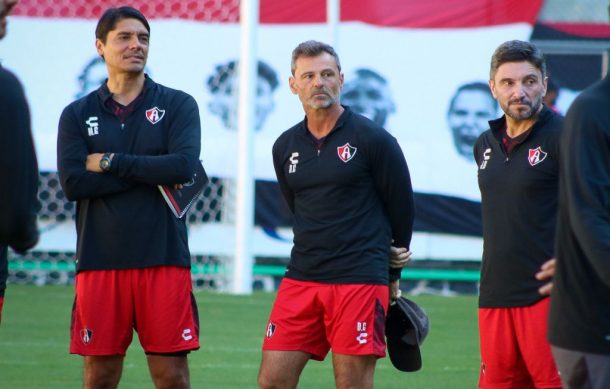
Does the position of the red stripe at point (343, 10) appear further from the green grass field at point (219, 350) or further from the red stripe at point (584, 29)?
the green grass field at point (219, 350)

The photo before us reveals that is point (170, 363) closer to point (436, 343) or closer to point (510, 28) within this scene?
point (436, 343)

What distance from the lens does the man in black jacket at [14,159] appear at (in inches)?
165

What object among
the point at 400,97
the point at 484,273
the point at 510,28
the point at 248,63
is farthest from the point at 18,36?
the point at 484,273

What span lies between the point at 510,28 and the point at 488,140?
31.4 ft

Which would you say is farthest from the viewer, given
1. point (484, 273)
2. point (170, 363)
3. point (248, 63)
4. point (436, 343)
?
point (248, 63)

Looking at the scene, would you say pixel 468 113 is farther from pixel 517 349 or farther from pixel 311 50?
pixel 517 349

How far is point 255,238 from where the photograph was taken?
595 inches

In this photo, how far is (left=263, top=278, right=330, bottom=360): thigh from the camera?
6.21 m

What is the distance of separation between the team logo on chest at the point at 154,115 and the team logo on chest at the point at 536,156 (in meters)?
1.85

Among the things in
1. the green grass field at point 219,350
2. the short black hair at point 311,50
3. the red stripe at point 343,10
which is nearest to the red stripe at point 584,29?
the red stripe at point 343,10

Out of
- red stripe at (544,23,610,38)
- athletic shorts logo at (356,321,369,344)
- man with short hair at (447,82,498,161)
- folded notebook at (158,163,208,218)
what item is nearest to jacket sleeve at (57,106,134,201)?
folded notebook at (158,163,208,218)

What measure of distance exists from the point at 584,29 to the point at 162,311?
10.3 metres

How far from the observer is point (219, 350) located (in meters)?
10.4

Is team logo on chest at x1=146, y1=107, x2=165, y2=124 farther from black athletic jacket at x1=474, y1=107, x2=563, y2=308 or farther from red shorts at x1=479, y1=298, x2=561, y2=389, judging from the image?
red shorts at x1=479, y1=298, x2=561, y2=389
